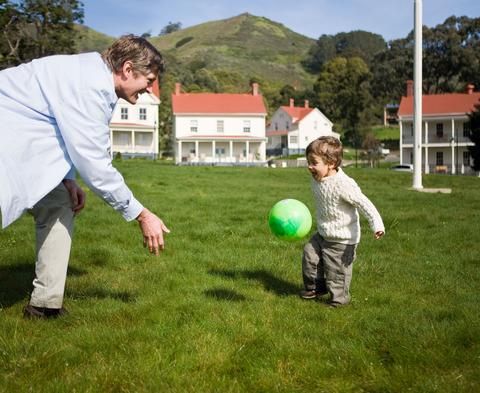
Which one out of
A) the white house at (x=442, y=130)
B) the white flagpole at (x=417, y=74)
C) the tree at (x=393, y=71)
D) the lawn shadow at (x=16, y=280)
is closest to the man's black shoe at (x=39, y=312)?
the lawn shadow at (x=16, y=280)

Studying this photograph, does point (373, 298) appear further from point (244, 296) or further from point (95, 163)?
point (95, 163)

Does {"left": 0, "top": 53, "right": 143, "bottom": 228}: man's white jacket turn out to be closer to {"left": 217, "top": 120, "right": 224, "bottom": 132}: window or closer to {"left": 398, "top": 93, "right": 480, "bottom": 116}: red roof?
{"left": 398, "top": 93, "right": 480, "bottom": 116}: red roof

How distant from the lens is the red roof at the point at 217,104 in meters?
62.2

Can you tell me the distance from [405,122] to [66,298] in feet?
189

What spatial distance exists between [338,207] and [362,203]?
0.27 m

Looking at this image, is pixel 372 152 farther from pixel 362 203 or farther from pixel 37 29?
pixel 362 203

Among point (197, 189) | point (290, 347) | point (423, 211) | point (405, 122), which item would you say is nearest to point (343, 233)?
point (290, 347)

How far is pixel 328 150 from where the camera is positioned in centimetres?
519

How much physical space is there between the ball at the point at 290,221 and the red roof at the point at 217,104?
57.4 m

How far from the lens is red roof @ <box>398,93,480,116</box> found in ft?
186

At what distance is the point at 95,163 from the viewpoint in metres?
3.69

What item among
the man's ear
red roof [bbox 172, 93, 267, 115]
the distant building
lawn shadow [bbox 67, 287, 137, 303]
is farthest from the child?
the distant building

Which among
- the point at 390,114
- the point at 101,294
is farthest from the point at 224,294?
the point at 390,114

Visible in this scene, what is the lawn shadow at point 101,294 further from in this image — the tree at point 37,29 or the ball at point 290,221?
the tree at point 37,29
